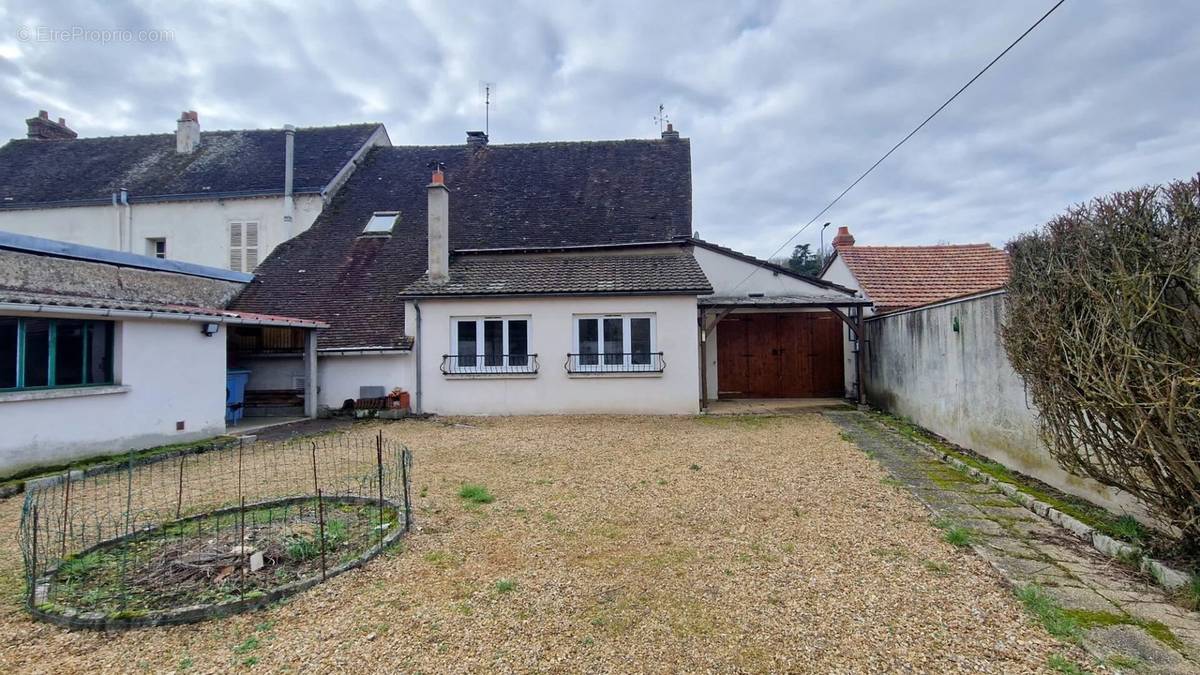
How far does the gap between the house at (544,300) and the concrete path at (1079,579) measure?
6.96m

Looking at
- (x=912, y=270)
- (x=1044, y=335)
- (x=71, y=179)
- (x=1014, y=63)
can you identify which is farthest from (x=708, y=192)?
(x=71, y=179)

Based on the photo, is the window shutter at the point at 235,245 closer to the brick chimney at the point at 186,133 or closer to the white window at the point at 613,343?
the brick chimney at the point at 186,133

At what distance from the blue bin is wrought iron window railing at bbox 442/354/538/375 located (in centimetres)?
433

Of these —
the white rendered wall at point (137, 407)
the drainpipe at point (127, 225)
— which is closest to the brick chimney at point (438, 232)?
the white rendered wall at point (137, 407)

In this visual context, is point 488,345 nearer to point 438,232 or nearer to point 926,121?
point 438,232

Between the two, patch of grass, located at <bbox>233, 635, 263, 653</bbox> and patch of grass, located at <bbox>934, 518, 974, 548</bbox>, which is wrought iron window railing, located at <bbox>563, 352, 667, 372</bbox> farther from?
patch of grass, located at <bbox>233, 635, 263, 653</bbox>

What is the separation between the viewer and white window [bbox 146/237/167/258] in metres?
17.9

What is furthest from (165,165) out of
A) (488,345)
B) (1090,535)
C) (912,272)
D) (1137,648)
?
(1137,648)

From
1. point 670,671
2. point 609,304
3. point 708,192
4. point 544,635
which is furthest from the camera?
point 708,192

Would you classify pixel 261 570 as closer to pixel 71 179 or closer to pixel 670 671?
pixel 670 671

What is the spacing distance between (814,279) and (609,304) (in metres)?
5.37

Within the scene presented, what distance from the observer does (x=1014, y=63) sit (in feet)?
22.1

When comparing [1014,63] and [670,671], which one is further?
[1014,63]

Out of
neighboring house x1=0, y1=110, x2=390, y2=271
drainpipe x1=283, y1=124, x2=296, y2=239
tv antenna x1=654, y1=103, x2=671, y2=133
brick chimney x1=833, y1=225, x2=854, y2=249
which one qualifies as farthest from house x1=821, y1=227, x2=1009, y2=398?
drainpipe x1=283, y1=124, x2=296, y2=239
